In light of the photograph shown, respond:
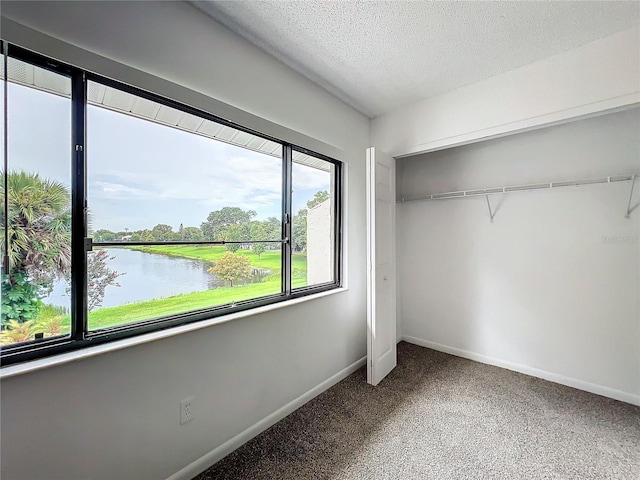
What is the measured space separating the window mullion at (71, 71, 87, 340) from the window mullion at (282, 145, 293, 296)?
122cm

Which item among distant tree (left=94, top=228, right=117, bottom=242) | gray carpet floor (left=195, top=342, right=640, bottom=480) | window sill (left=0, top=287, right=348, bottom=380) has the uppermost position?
distant tree (left=94, top=228, right=117, bottom=242)

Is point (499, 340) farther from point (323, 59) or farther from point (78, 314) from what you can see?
point (78, 314)

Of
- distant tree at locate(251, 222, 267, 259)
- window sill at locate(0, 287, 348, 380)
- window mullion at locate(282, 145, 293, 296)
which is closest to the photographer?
window sill at locate(0, 287, 348, 380)

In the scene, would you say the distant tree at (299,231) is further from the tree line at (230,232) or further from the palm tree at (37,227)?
the palm tree at (37,227)

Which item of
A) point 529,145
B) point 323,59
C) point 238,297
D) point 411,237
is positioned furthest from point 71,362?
point 529,145

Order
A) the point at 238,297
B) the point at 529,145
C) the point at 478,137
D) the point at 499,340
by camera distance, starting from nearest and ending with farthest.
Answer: the point at 238,297 → the point at 478,137 → the point at 529,145 → the point at 499,340

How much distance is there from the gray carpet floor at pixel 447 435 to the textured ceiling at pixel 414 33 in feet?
8.42

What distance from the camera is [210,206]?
1.76 metres

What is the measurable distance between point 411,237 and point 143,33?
120 inches

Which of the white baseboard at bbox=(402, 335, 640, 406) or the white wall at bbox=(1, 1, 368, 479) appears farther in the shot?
the white baseboard at bbox=(402, 335, 640, 406)

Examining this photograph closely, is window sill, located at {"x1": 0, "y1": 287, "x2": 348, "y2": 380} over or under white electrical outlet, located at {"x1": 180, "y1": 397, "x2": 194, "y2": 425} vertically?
over

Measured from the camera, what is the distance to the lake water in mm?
1361

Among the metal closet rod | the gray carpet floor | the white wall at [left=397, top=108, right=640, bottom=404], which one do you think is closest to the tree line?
the gray carpet floor

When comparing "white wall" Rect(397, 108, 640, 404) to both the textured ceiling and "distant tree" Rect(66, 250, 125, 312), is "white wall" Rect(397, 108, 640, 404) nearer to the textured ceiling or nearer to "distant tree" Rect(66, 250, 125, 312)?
the textured ceiling
